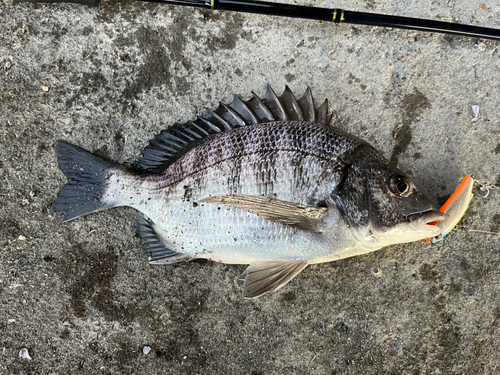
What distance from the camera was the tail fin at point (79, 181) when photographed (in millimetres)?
2041

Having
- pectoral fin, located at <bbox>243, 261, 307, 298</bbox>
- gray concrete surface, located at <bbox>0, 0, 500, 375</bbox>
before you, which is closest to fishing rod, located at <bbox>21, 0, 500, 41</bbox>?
gray concrete surface, located at <bbox>0, 0, 500, 375</bbox>

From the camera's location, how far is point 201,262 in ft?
7.18

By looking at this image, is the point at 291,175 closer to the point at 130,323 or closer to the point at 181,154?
the point at 181,154

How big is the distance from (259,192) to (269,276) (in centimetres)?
51

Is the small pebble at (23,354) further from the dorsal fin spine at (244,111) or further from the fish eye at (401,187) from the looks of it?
the fish eye at (401,187)

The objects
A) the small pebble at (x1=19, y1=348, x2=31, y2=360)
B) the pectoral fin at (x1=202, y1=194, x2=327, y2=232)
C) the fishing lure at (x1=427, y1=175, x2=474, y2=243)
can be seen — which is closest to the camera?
the pectoral fin at (x1=202, y1=194, x2=327, y2=232)

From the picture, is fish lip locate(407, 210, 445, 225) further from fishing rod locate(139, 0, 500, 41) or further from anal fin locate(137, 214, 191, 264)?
anal fin locate(137, 214, 191, 264)

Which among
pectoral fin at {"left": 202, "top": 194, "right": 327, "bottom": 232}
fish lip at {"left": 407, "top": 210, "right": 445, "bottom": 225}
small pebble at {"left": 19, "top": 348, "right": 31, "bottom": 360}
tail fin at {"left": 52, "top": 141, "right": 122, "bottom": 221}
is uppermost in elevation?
fish lip at {"left": 407, "top": 210, "right": 445, "bottom": 225}

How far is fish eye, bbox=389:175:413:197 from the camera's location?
173 centimetres

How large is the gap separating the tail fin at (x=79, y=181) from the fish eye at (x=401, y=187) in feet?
5.49

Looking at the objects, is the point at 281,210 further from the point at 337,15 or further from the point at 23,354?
the point at 23,354

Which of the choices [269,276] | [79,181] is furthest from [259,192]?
[79,181]

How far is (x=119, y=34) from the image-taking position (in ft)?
7.30

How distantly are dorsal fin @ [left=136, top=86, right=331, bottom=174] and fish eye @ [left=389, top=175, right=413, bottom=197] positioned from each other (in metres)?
0.53
